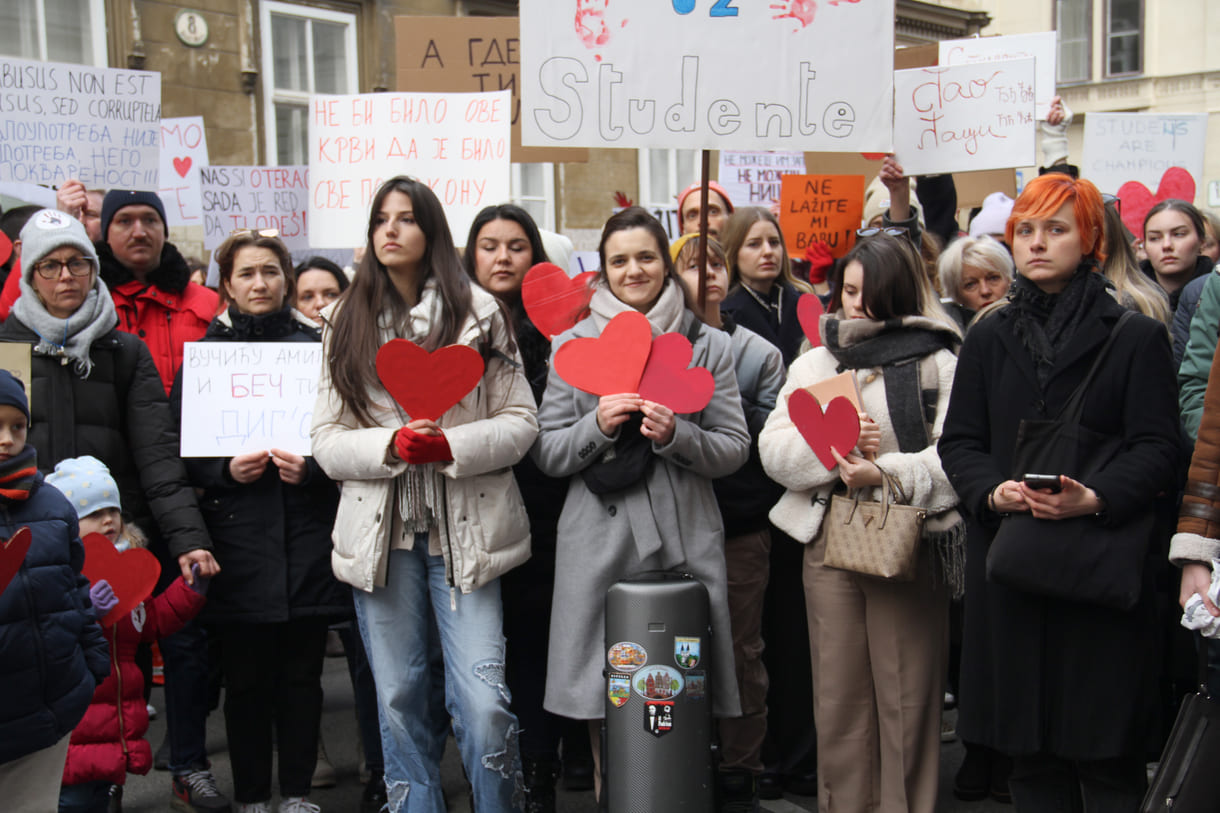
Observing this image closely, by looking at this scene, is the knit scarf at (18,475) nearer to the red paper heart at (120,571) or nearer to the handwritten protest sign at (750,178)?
the red paper heart at (120,571)

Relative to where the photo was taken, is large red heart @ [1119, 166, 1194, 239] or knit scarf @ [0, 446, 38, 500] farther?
large red heart @ [1119, 166, 1194, 239]

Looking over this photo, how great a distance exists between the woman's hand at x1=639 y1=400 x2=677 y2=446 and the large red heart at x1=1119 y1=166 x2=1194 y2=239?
14.2 feet

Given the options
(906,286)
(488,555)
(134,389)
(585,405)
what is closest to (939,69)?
(906,286)

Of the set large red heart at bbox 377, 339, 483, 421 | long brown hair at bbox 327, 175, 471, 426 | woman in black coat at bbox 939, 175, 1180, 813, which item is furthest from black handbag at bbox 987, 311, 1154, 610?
long brown hair at bbox 327, 175, 471, 426

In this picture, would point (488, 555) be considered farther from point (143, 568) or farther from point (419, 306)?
point (143, 568)

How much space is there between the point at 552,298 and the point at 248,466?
1176 mm

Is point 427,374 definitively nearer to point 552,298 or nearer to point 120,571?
point 552,298

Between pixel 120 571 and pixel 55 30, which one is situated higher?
pixel 55 30

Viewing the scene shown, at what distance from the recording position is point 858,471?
3574 mm

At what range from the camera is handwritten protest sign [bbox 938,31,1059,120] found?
6570mm

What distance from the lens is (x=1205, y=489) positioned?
118 inches

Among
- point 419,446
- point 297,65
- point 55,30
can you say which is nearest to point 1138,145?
point 419,446

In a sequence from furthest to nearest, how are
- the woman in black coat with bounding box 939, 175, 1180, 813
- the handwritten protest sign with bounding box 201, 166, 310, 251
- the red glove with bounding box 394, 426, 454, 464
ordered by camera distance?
the handwritten protest sign with bounding box 201, 166, 310, 251, the red glove with bounding box 394, 426, 454, 464, the woman in black coat with bounding box 939, 175, 1180, 813

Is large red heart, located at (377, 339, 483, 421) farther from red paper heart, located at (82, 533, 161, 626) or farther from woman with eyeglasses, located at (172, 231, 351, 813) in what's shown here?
red paper heart, located at (82, 533, 161, 626)
